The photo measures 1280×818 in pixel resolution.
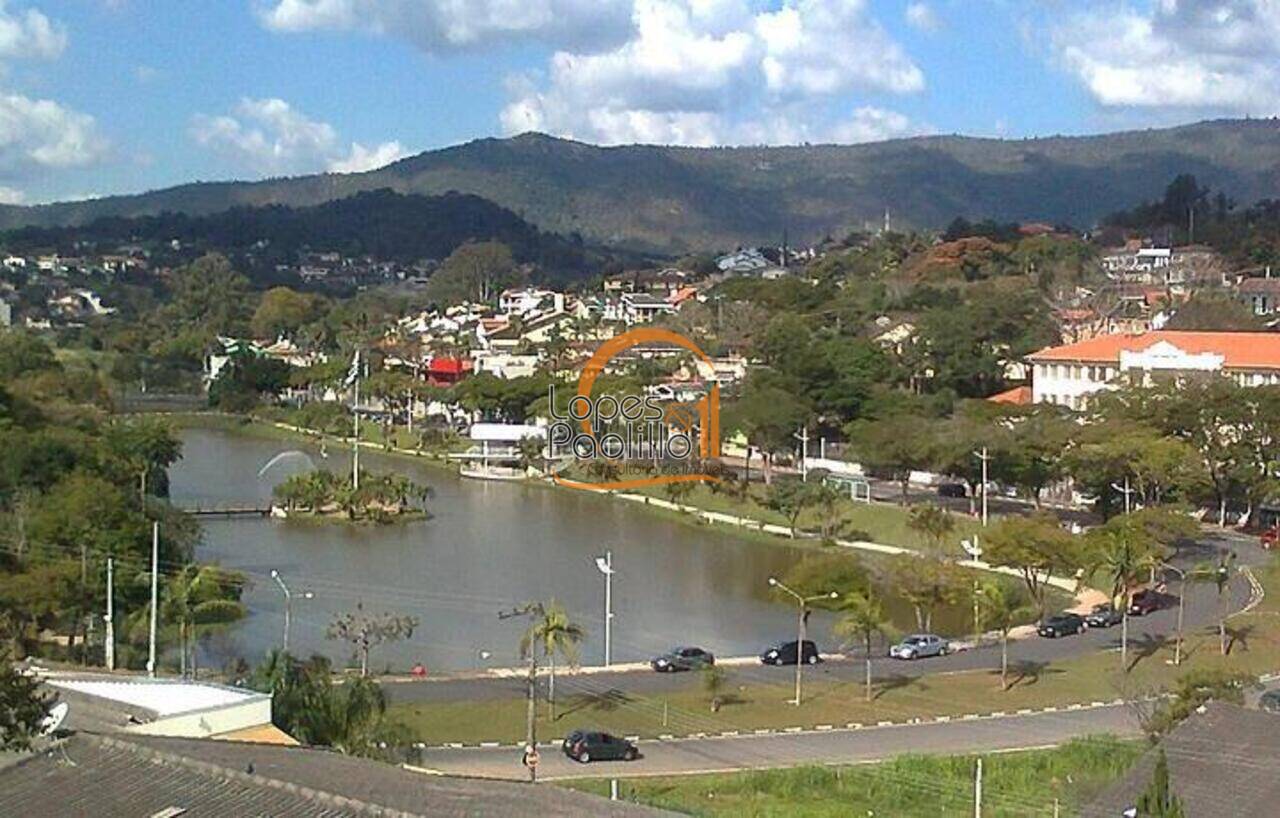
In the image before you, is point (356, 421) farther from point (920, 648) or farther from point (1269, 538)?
point (920, 648)

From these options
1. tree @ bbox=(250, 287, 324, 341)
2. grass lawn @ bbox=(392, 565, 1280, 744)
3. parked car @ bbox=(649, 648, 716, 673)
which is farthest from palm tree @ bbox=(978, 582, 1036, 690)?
tree @ bbox=(250, 287, 324, 341)

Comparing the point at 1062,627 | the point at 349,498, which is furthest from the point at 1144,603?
the point at 349,498

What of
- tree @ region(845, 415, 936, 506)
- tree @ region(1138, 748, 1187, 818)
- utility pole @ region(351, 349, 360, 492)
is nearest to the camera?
tree @ region(1138, 748, 1187, 818)

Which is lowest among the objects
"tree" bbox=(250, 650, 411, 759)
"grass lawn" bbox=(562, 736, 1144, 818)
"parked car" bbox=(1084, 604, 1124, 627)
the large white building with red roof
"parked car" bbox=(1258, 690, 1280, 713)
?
"grass lawn" bbox=(562, 736, 1144, 818)

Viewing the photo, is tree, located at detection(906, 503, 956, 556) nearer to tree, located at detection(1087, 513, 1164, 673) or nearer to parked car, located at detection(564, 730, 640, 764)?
tree, located at detection(1087, 513, 1164, 673)

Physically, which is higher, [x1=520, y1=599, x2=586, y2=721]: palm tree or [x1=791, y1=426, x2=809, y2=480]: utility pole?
[x1=791, y1=426, x2=809, y2=480]: utility pole

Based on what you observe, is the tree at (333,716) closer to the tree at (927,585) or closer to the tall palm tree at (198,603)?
the tall palm tree at (198,603)

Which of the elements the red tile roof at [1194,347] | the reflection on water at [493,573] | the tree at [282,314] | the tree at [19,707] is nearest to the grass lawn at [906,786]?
the tree at [19,707]
